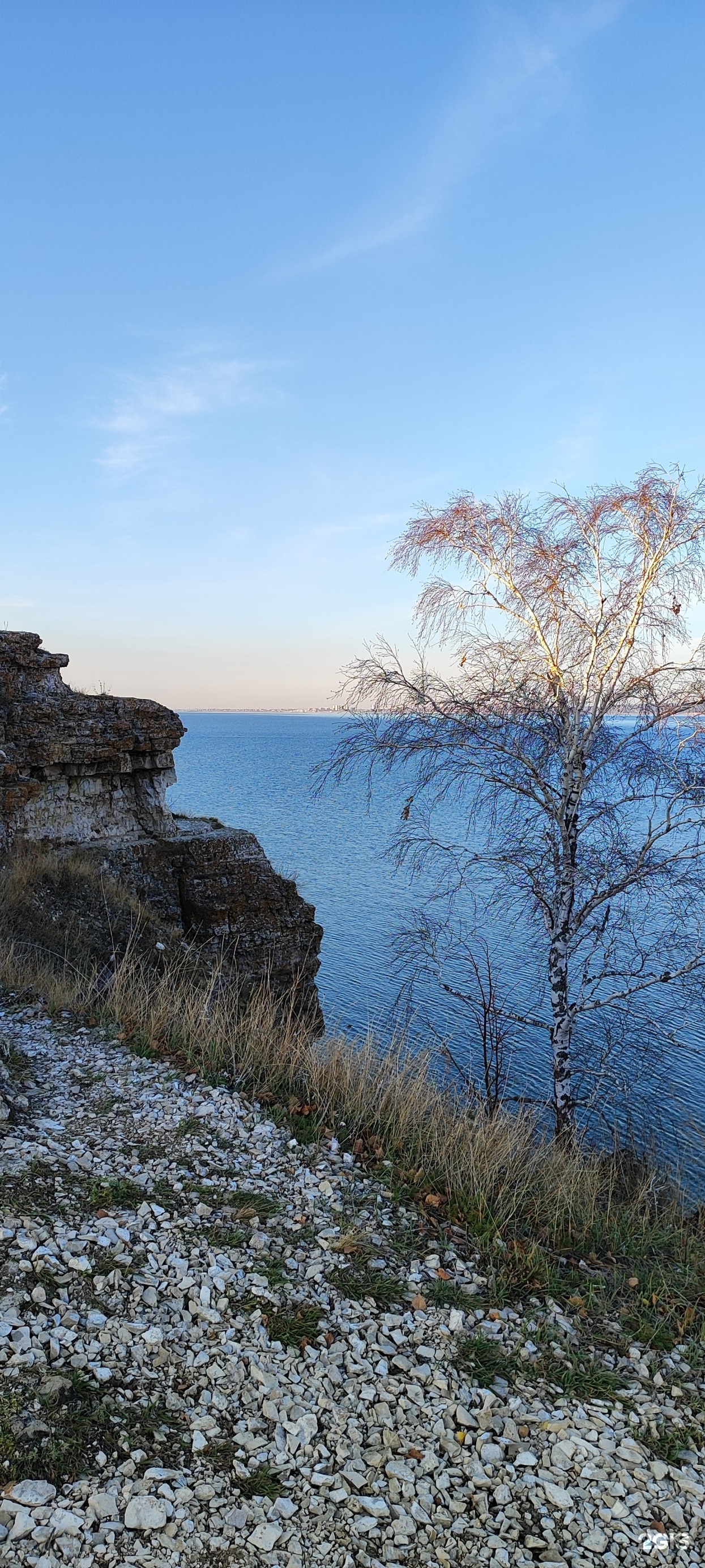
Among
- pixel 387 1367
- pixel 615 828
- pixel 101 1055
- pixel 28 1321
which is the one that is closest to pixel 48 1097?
pixel 101 1055

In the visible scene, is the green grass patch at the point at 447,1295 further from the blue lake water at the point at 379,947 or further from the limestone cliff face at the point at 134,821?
the limestone cliff face at the point at 134,821

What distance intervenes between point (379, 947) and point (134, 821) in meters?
8.80

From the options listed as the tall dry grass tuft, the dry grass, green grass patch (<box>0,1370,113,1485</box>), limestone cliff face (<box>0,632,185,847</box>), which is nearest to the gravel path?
green grass patch (<box>0,1370,113,1485</box>)

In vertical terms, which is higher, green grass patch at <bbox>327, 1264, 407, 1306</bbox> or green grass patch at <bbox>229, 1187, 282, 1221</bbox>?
green grass patch at <bbox>229, 1187, 282, 1221</bbox>

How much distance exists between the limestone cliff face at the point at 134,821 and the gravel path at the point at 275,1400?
347 inches

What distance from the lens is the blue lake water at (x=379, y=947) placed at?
1441 cm

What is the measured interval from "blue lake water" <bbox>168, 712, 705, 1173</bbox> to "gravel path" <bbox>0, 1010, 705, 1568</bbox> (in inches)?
180

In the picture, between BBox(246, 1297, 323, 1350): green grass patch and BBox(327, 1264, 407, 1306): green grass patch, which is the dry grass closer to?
BBox(327, 1264, 407, 1306): green grass patch

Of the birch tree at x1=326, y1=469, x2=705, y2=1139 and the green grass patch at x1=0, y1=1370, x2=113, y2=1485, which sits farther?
the birch tree at x1=326, y1=469, x2=705, y2=1139

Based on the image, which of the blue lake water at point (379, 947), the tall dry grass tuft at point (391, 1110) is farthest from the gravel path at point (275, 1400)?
the blue lake water at point (379, 947)

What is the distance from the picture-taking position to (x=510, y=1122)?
8305mm

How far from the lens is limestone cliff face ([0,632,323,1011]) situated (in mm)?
13680

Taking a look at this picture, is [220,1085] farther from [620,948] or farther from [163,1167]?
[620,948]

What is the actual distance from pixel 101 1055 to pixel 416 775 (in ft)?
17.4
